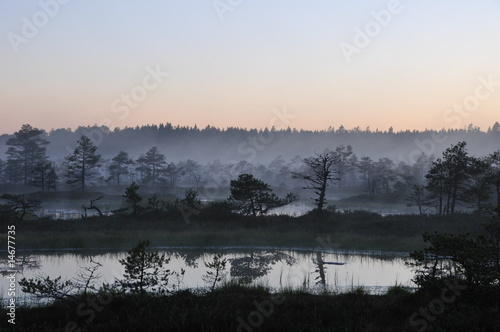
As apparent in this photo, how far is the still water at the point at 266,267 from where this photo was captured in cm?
1705

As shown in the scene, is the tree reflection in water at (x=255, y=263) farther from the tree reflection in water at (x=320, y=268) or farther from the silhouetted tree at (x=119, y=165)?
the silhouetted tree at (x=119, y=165)

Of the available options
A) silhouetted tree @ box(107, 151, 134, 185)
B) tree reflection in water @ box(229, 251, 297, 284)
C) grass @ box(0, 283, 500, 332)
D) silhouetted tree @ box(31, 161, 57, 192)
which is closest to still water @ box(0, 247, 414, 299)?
tree reflection in water @ box(229, 251, 297, 284)

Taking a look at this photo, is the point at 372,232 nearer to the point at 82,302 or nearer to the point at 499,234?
the point at 499,234

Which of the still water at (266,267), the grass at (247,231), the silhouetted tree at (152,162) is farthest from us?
the silhouetted tree at (152,162)

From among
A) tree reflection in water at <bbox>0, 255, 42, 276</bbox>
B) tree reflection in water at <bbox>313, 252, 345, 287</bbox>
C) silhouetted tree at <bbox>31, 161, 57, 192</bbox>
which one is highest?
silhouetted tree at <bbox>31, 161, 57, 192</bbox>

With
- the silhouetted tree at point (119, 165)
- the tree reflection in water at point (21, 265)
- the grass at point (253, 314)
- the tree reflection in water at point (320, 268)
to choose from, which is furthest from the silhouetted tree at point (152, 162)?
the grass at point (253, 314)

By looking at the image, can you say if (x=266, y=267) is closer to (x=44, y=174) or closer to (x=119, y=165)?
(x=44, y=174)

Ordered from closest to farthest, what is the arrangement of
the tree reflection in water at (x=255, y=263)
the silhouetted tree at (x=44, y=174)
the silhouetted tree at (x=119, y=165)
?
the tree reflection in water at (x=255, y=263), the silhouetted tree at (x=44, y=174), the silhouetted tree at (x=119, y=165)

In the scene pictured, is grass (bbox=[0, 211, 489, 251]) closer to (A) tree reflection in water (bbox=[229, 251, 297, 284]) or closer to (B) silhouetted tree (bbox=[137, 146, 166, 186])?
(A) tree reflection in water (bbox=[229, 251, 297, 284])

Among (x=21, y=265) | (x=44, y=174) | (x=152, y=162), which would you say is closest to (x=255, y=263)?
(x=21, y=265)

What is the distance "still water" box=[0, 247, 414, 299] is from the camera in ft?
55.9

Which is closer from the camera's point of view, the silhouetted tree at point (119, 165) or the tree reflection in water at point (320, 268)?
the tree reflection in water at point (320, 268)

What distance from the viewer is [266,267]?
20812 mm

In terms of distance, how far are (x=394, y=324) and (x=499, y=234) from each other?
4.28m
